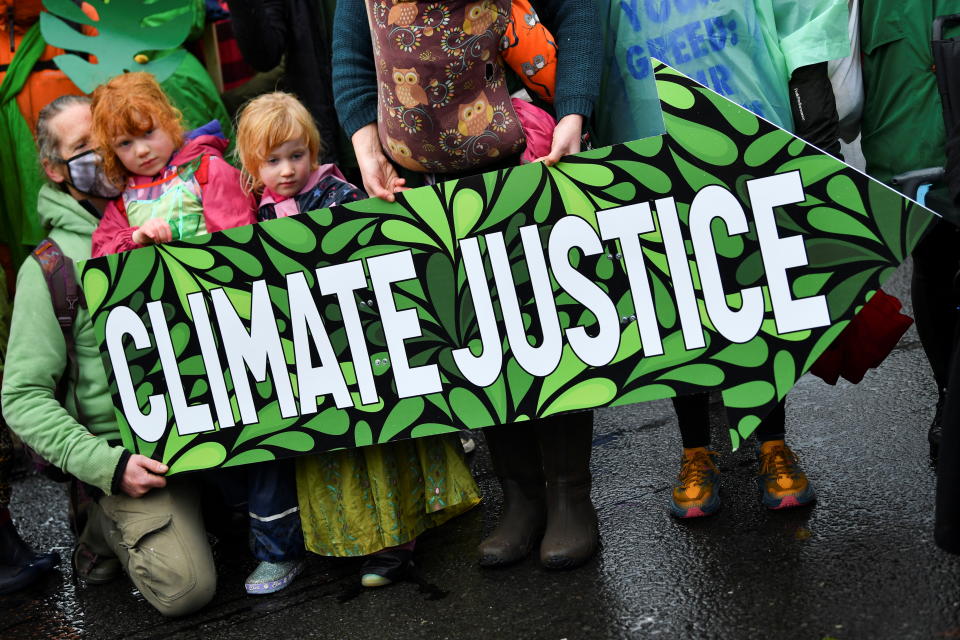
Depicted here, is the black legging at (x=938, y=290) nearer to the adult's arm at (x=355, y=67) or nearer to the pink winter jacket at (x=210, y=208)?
the adult's arm at (x=355, y=67)

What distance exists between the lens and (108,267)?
2.86 metres

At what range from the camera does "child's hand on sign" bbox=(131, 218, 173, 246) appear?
2.83m

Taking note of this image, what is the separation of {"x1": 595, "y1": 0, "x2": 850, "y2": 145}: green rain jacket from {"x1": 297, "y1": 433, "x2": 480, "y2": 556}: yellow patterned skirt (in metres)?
1.08

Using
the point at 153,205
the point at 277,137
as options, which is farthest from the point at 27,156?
the point at 277,137

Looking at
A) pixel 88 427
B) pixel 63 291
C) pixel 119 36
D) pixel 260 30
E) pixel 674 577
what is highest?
pixel 119 36

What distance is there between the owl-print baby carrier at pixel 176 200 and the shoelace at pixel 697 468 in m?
1.53

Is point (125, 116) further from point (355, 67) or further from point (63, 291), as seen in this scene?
point (355, 67)

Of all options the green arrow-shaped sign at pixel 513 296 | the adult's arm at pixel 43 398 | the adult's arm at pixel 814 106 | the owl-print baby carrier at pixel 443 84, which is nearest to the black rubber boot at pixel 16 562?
the adult's arm at pixel 43 398

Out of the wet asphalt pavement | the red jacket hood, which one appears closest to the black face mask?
the red jacket hood

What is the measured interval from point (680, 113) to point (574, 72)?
35 centimetres

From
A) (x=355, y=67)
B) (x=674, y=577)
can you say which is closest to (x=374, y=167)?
(x=355, y=67)

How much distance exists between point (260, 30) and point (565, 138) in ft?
5.13

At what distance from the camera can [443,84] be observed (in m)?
2.46

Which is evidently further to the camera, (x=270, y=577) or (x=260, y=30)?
(x=260, y=30)
